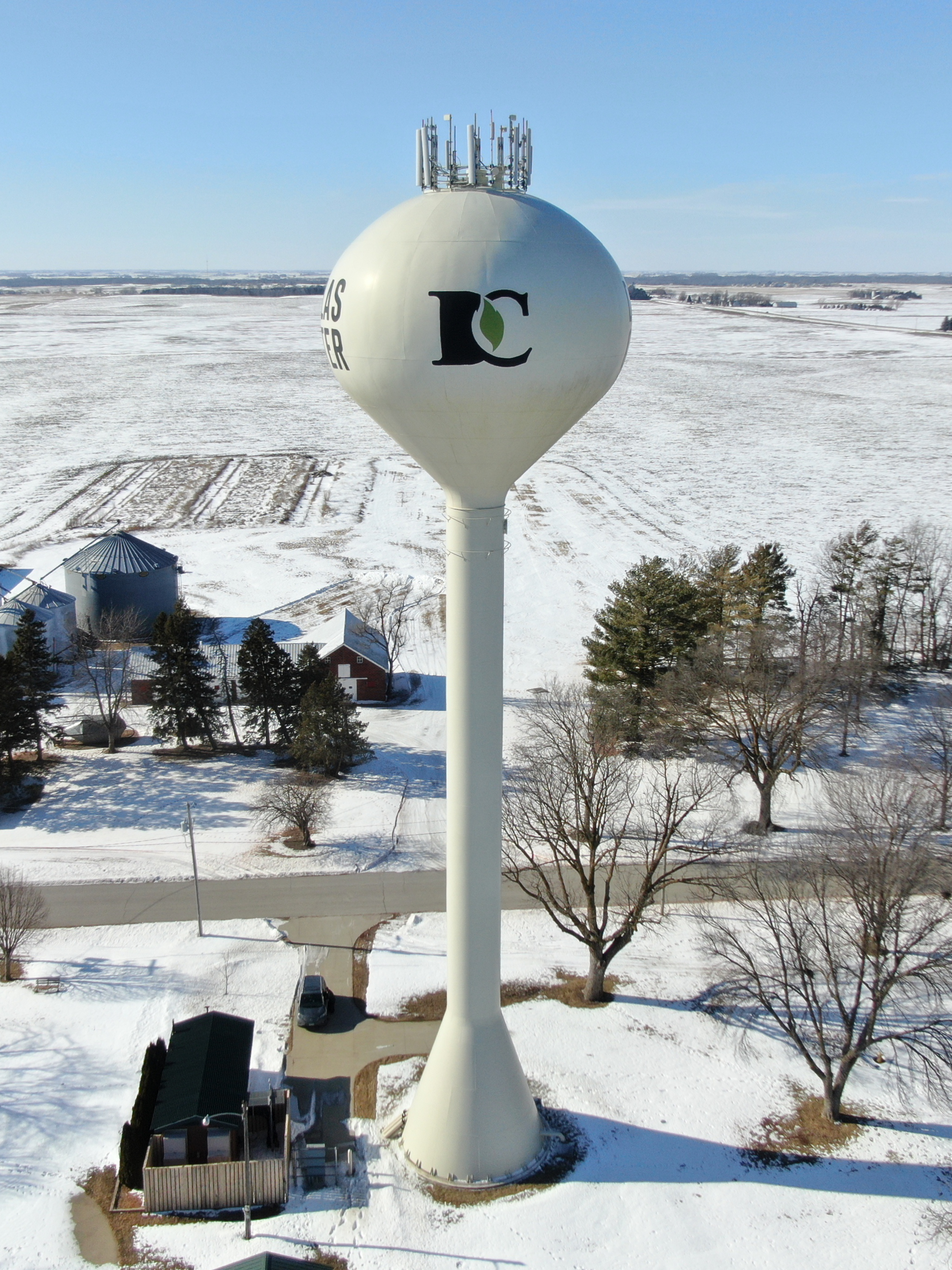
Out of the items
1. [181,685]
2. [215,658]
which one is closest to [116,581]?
[215,658]

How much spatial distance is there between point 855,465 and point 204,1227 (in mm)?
71346

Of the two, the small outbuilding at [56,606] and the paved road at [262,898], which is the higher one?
the small outbuilding at [56,606]

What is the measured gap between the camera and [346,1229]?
15055mm

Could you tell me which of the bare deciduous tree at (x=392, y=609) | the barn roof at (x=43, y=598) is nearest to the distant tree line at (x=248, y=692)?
the bare deciduous tree at (x=392, y=609)

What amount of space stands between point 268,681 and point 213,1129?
18.0 meters

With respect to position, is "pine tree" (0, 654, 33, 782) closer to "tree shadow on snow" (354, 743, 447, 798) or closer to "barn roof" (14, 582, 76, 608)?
"tree shadow on snow" (354, 743, 447, 798)

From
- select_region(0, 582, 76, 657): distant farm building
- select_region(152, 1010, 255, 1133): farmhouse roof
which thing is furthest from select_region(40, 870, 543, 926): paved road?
select_region(0, 582, 76, 657): distant farm building

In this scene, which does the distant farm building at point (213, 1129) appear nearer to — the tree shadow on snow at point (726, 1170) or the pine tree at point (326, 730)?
the tree shadow on snow at point (726, 1170)

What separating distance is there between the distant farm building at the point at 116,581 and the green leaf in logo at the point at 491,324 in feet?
110

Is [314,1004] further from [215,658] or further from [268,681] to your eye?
[215,658]

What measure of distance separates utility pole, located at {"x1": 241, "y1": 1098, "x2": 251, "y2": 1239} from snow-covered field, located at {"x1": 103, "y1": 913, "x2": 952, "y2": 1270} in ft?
0.56

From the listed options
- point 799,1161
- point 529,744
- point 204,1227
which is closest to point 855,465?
point 529,744

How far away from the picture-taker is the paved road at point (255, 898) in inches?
949

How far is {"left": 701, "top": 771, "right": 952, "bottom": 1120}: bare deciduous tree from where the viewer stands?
16484 mm
